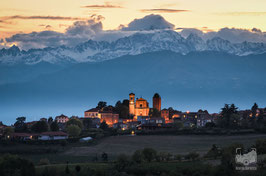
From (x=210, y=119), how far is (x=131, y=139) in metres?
50.7

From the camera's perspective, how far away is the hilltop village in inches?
5148

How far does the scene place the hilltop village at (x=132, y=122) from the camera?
5148 inches

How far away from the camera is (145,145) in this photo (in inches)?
4515

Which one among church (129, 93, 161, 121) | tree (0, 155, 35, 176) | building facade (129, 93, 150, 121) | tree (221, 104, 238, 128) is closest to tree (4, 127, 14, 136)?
tree (221, 104, 238, 128)

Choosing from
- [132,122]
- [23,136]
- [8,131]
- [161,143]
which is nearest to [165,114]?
[132,122]

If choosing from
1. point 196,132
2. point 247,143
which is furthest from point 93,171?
point 196,132

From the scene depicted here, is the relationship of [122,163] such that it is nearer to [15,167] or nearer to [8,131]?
[15,167]

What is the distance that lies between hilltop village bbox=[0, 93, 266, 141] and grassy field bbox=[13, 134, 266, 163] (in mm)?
9562

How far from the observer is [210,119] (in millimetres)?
168750

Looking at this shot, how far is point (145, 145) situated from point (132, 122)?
4618 centimetres

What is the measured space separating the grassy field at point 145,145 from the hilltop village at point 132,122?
9562 millimetres

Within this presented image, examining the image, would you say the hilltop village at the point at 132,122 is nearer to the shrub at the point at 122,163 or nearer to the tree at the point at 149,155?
the tree at the point at 149,155

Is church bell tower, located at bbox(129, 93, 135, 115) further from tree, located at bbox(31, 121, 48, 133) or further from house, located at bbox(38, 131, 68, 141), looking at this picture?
house, located at bbox(38, 131, 68, 141)

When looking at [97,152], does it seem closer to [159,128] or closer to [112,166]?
[112,166]
